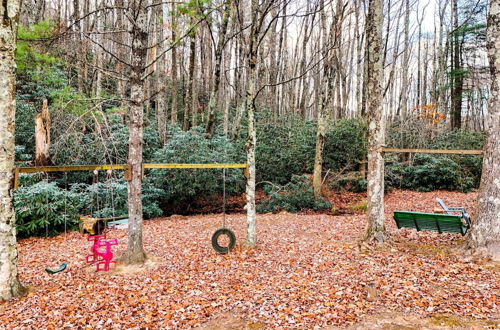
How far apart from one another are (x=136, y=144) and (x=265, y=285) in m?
3.40

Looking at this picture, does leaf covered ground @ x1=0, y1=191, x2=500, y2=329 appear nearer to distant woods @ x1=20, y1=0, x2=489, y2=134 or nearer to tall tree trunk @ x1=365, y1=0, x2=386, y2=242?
tall tree trunk @ x1=365, y1=0, x2=386, y2=242

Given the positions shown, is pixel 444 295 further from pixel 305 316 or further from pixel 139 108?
pixel 139 108

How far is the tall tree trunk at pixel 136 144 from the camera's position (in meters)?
5.60

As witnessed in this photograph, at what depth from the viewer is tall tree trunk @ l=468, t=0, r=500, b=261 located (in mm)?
5016

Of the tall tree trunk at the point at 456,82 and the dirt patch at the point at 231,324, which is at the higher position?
the tall tree trunk at the point at 456,82

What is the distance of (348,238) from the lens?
23.2ft

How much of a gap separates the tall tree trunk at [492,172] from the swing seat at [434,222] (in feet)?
1.08

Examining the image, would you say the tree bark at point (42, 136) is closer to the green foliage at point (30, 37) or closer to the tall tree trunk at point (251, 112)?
the green foliage at point (30, 37)

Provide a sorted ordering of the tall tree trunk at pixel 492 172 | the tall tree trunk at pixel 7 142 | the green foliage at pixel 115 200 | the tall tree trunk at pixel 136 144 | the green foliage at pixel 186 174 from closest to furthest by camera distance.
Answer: the tall tree trunk at pixel 7 142 → the tall tree trunk at pixel 492 172 → the tall tree trunk at pixel 136 144 → the green foliage at pixel 115 200 → the green foliage at pixel 186 174

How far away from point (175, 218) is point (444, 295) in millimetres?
8729

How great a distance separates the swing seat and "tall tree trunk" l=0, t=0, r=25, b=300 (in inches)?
260

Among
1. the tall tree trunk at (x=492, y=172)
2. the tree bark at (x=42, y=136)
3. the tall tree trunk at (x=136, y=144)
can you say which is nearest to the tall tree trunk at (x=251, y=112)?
the tall tree trunk at (x=136, y=144)

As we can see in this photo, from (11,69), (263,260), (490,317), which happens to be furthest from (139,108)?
(490,317)

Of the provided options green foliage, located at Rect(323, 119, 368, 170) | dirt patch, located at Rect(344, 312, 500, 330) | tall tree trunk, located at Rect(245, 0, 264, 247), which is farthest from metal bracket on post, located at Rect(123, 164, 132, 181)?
green foliage, located at Rect(323, 119, 368, 170)
